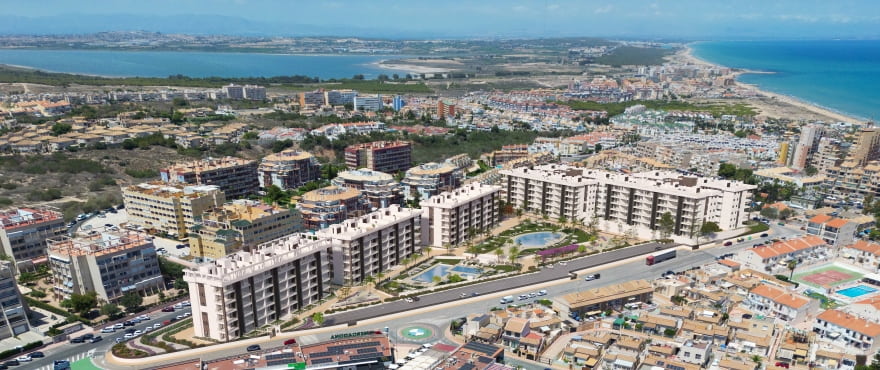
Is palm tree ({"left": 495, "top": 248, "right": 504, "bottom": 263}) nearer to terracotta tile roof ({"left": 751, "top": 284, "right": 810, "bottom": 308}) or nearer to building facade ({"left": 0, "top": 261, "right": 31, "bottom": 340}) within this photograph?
terracotta tile roof ({"left": 751, "top": 284, "right": 810, "bottom": 308})

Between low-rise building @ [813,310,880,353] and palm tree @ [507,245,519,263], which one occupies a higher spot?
low-rise building @ [813,310,880,353]

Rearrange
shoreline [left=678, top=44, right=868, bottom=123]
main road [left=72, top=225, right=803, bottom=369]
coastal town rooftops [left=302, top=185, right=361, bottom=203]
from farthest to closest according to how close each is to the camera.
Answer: shoreline [left=678, top=44, right=868, bottom=123] → coastal town rooftops [left=302, top=185, right=361, bottom=203] → main road [left=72, top=225, right=803, bottom=369]

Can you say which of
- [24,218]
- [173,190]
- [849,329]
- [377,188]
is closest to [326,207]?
[377,188]

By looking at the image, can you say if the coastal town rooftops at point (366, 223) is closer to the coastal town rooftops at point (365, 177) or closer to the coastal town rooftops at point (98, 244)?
the coastal town rooftops at point (98, 244)

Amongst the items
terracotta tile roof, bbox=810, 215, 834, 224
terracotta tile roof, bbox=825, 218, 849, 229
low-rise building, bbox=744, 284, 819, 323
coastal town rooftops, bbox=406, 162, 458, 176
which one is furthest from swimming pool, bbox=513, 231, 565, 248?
terracotta tile roof, bbox=825, 218, 849, 229

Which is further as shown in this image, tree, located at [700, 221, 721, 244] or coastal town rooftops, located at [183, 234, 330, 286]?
tree, located at [700, 221, 721, 244]

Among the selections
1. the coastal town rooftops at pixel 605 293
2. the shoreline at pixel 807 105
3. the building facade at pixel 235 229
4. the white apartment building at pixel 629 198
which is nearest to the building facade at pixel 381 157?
the white apartment building at pixel 629 198
